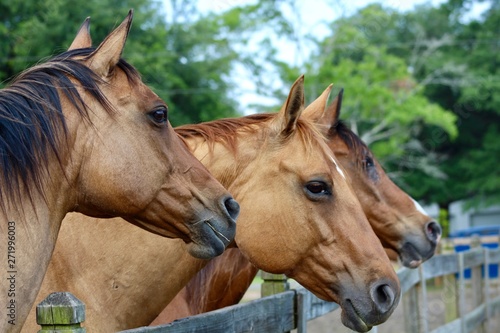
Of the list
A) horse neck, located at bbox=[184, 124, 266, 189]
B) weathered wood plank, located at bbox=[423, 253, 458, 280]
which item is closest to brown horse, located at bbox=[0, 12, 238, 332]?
horse neck, located at bbox=[184, 124, 266, 189]

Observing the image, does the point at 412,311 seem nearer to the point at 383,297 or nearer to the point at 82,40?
the point at 383,297

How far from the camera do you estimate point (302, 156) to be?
3590mm

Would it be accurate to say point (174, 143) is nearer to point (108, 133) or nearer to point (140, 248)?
point (108, 133)

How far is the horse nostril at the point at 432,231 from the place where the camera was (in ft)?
17.7

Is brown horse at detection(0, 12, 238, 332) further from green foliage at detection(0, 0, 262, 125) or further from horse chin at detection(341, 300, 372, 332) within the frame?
green foliage at detection(0, 0, 262, 125)

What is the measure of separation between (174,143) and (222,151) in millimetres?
786

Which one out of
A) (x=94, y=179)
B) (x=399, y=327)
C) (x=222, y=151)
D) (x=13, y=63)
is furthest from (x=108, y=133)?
(x=13, y=63)

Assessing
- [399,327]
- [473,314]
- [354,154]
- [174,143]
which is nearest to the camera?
[174,143]

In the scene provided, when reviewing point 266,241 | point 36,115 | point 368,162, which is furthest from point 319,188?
point 368,162

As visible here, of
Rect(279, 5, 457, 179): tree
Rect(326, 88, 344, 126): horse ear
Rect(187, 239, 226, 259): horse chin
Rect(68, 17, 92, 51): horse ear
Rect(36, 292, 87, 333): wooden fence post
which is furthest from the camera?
Rect(279, 5, 457, 179): tree

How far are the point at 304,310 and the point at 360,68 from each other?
2238cm

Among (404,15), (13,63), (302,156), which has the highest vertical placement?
(404,15)

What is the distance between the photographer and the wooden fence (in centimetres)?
288

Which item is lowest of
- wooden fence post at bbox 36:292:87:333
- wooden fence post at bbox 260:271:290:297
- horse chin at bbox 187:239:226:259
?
wooden fence post at bbox 36:292:87:333
